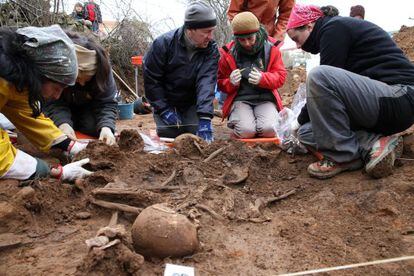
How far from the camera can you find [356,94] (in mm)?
2861

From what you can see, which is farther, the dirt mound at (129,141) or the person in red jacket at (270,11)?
the person in red jacket at (270,11)

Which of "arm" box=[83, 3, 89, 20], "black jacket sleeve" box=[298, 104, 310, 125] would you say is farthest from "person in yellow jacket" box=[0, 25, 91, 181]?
"arm" box=[83, 3, 89, 20]

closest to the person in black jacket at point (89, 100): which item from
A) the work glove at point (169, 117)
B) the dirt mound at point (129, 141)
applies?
the dirt mound at point (129, 141)

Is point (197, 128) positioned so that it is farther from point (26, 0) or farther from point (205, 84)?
point (26, 0)

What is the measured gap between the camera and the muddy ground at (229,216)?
1981 mm

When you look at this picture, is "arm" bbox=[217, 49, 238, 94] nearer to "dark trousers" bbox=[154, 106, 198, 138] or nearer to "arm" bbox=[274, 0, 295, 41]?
"dark trousers" bbox=[154, 106, 198, 138]

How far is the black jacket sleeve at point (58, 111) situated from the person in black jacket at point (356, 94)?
8.06 feet

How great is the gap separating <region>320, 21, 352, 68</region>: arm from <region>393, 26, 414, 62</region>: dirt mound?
5.35 metres

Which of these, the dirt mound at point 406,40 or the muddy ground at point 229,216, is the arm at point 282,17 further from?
the dirt mound at point 406,40

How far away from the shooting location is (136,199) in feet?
8.31

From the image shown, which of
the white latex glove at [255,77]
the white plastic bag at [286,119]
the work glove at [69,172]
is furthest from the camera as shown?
the white latex glove at [255,77]

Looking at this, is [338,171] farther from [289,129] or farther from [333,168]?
[289,129]

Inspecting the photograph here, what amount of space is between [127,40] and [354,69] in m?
8.40

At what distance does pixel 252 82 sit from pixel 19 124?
2437 mm
